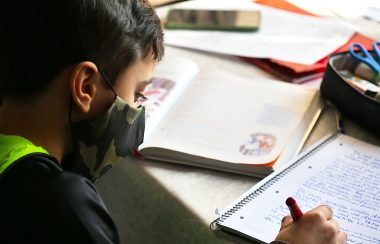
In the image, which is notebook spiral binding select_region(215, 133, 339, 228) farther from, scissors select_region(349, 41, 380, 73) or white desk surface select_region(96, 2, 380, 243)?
scissors select_region(349, 41, 380, 73)

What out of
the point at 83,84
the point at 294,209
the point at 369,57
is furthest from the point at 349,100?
the point at 83,84

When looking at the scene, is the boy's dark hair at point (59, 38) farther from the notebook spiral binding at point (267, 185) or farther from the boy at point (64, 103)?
the notebook spiral binding at point (267, 185)

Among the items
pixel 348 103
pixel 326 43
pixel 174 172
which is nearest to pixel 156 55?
pixel 174 172

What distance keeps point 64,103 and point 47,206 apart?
13 cm

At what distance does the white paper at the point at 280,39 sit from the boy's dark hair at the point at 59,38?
0.49 metres

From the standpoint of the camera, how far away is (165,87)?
0.94m

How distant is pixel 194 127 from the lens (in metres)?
0.83

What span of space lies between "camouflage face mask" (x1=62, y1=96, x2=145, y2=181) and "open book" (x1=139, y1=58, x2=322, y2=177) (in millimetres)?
59

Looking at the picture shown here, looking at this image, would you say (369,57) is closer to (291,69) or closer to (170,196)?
(291,69)

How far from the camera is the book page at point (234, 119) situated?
770 mm

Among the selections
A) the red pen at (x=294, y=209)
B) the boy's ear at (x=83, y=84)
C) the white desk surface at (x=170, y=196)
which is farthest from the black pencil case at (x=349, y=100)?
the boy's ear at (x=83, y=84)

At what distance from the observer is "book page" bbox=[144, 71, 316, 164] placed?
77 centimetres

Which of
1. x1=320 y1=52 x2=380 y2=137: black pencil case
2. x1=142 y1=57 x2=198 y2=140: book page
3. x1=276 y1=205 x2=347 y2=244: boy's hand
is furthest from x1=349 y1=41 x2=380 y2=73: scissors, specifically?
x1=276 y1=205 x2=347 y2=244: boy's hand

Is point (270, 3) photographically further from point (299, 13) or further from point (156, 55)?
point (156, 55)
